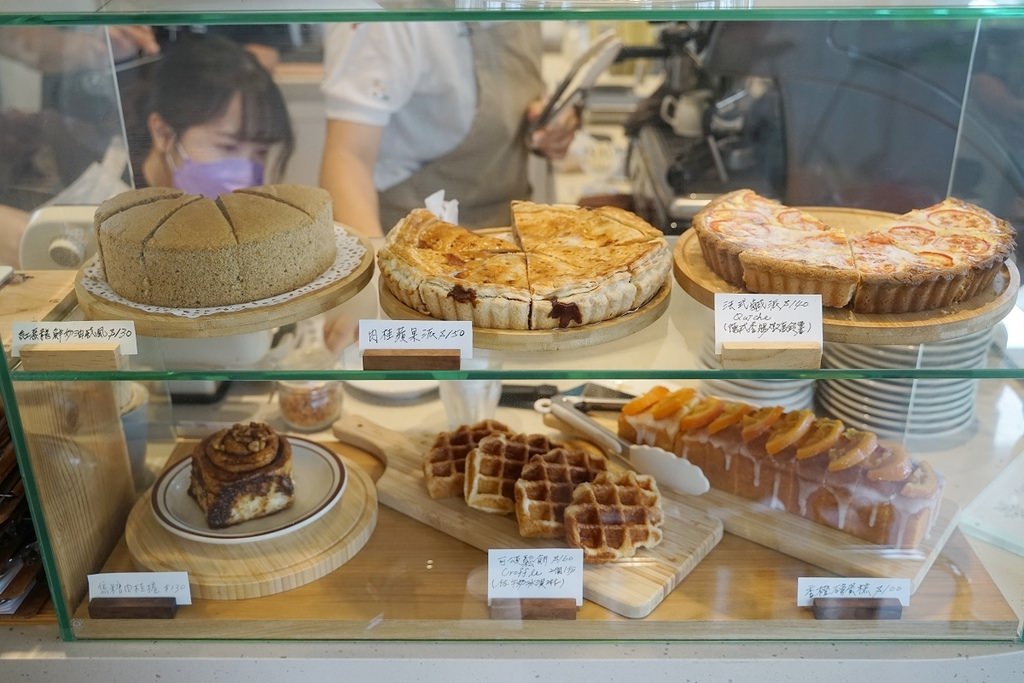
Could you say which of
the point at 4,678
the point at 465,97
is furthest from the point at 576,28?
the point at 4,678

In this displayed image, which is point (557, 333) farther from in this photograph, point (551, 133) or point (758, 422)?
point (551, 133)

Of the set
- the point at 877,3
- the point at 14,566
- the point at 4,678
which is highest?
the point at 877,3

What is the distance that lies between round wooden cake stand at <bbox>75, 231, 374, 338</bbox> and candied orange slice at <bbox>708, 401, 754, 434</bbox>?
0.62 metres

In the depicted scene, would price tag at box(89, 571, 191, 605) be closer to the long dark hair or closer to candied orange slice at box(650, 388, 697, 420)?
candied orange slice at box(650, 388, 697, 420)

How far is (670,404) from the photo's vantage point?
154 cm

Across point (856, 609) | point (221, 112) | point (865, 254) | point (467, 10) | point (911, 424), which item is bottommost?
point (856, 609)

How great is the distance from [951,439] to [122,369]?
1.27 metres

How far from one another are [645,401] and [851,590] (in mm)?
443

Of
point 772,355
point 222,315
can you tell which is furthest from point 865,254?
point 222,315

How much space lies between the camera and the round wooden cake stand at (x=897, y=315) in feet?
3.66

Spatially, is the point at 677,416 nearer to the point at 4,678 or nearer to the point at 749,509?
the point at 749,509

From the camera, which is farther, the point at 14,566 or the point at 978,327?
the point at 14,566

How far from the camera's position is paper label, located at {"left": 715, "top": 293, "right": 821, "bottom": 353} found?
3.64 ft

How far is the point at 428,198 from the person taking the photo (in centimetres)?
148
